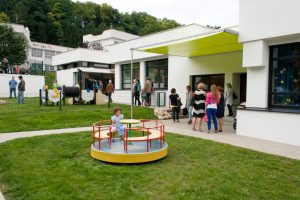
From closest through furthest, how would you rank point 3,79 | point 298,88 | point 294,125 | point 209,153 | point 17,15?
point 209,153 → point 294,125 → point 298,88 → point 3,79 → point 17,15

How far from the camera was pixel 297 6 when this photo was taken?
768 cm

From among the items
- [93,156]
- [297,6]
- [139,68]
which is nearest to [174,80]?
[139,68]

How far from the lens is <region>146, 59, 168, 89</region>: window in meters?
18.1

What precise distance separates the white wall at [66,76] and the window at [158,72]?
16.6 m

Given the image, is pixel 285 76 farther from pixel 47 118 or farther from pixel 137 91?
pixel 137 91

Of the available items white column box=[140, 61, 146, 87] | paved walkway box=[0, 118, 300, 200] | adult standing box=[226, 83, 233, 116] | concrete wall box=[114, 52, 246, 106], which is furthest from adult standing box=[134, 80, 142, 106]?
paved walkway box=[0, 118, 300, 200]

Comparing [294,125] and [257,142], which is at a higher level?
[294,125]

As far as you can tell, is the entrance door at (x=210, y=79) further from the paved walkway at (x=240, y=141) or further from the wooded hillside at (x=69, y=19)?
the wooded hillside at (x=69, y=19)

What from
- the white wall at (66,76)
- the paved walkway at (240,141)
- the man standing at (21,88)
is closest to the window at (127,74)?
the man standing at (21,88)

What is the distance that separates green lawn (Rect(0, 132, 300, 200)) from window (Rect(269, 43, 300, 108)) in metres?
2.92

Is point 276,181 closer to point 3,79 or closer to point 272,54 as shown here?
point 272,54

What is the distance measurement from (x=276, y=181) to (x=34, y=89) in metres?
29.0

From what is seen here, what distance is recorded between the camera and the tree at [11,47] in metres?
33.6

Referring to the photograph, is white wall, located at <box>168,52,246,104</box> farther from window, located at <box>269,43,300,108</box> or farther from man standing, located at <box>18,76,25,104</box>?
man standing, located at <box>18,76,25,104</box>
